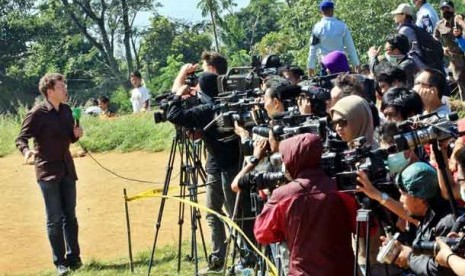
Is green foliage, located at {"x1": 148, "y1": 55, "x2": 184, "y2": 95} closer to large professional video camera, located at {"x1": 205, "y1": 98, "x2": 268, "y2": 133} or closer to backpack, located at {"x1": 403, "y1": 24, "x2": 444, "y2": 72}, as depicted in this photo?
backpack, located at {"x1": 403, "y1": 24, "x2": 444, "y2": 72}

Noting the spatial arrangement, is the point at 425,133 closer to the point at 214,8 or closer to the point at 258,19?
the point at 214,8

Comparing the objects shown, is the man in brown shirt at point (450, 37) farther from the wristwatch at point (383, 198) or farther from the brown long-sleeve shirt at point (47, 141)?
the wristwatch at point (383, 198)

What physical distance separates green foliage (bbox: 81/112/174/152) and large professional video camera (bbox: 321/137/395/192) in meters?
11.5

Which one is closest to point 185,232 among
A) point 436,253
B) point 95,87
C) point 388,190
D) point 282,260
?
point 282,260

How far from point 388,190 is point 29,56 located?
1456 inches

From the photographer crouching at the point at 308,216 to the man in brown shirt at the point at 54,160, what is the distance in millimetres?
3953

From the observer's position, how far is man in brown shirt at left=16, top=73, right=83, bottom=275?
7996 mm

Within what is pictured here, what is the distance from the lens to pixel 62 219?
26.6 ft

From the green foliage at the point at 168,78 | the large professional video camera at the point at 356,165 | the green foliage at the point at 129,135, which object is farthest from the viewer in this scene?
the green foliage at the point at 168,78

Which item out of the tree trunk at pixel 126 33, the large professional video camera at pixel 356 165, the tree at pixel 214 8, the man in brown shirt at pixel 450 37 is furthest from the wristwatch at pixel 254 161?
the tree trunk at pixel 126 33

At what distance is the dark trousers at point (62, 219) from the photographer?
315 inches

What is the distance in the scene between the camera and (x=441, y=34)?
34.1 feet

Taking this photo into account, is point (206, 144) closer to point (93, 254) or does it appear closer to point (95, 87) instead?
point (93, 254)

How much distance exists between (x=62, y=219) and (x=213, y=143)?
76.9 inches
